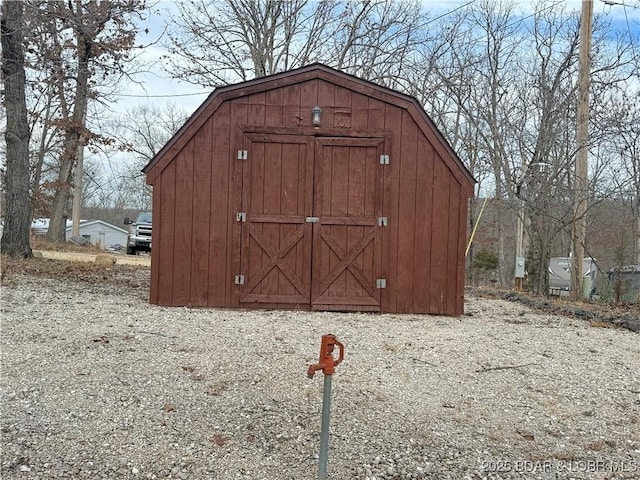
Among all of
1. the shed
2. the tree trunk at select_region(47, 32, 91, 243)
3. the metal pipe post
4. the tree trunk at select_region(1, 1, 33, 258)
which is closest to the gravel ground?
the metal pipe post

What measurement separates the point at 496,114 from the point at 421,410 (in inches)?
719

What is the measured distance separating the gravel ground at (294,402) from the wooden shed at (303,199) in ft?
4.34

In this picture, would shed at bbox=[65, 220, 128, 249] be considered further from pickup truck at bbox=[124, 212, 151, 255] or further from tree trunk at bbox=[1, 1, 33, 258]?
tree trunk at bbox=[1, 1, 33, 258]

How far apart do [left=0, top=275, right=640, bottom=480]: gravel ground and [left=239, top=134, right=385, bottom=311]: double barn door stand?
51.1 inches

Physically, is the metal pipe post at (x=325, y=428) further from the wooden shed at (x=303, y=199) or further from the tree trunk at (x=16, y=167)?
the tree trunk at (x=16, y=167)

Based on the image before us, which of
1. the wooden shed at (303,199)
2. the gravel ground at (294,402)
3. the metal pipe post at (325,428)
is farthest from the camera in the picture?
the wooden shed at (303,199)

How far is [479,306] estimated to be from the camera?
10258 millimetres

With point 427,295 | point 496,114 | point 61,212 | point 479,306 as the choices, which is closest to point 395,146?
point 427,295

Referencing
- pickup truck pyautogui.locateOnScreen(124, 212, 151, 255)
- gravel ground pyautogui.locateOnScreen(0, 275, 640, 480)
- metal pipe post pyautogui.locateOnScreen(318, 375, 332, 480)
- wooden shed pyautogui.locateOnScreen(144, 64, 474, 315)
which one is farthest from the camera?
pickup truck pyautogui.locateOnScreen(124, 212, 151, 255)

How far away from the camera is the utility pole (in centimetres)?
1317

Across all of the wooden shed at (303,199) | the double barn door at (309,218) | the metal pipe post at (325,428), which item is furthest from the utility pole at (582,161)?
the metal pipe post at (325,428)

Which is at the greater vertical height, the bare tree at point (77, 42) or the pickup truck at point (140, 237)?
the bare tree at point (77, 42)

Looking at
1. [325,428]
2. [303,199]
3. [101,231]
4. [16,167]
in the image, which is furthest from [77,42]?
[101,231]

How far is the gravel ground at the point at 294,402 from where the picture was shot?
139 inches
